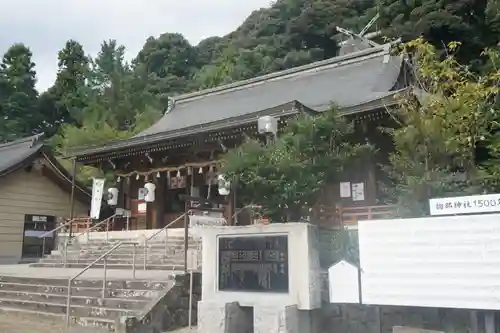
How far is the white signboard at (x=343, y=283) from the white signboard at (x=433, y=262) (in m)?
0.13

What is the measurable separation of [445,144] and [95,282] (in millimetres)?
7238

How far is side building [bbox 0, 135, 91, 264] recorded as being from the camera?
18.2 m

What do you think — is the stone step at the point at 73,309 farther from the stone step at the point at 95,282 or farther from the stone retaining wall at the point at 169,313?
the stone step at the point at 95,282

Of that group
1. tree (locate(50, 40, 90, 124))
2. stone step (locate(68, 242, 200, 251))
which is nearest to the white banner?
stone step (locate(68, 242, 200, 251))

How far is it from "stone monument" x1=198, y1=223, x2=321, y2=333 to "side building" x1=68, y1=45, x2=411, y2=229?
11.5 feet

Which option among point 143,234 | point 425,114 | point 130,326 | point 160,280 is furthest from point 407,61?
point 130,326

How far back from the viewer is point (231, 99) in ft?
67.5

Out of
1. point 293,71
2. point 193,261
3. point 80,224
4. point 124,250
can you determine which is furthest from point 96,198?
point 293,71

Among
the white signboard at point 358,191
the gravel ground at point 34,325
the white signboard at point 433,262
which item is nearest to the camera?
the white signboard at point 433,262

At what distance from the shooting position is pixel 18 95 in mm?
37281

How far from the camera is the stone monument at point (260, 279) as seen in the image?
258 inches

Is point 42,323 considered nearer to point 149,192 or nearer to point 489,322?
point 489,322

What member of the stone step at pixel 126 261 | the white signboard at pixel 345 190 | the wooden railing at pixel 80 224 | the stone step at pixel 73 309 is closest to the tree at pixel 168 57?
the wooden railing at pixel 80 224

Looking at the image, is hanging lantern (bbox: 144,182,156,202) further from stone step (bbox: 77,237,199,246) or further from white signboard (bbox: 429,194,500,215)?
white signboard (bbox: 429,194,500,215)
